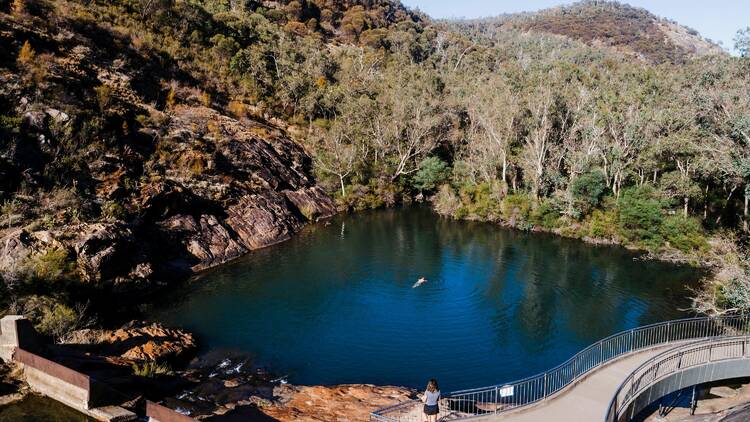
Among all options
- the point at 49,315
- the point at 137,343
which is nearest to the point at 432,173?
the point at 137,343

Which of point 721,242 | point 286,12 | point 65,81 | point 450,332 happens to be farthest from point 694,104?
point 286,12

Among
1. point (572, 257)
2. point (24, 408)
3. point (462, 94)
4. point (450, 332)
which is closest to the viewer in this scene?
point (24, 408)

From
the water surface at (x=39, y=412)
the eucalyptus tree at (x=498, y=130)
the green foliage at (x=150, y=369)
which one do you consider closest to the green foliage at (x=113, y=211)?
the green foliage at (x=150, y=369)

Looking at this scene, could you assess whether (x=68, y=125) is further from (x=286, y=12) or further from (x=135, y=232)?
(x=286, y=12)

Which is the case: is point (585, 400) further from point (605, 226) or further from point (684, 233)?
point (605, 226)

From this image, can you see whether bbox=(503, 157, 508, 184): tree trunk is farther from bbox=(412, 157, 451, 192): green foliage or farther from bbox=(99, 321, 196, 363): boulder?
bbox=(99, 321, 196, 363): boulder

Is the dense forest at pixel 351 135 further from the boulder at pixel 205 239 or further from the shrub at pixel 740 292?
the boulder at pixel 205 239
